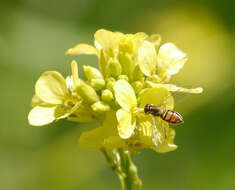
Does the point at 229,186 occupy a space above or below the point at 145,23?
below

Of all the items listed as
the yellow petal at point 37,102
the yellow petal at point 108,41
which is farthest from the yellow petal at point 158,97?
the yellow petal at point 37,102

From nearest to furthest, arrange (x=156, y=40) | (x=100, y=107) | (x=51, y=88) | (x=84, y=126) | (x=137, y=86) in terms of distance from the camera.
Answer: (x=100, y=107) → (x=137, y=86) → (x=51, y=88) → (x=156, y=40) → (x=84, y=126)

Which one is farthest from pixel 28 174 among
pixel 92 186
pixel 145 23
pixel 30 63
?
pixel 145 23

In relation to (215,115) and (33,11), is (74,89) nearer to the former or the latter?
(215,115)

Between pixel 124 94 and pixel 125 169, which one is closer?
pixel 124 94

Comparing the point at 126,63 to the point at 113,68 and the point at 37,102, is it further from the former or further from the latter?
the point at 37,102

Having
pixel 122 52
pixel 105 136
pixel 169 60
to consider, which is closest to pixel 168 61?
pixel 169 60

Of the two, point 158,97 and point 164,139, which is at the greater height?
point 158,97
